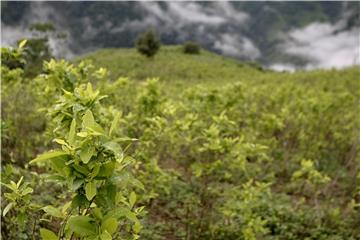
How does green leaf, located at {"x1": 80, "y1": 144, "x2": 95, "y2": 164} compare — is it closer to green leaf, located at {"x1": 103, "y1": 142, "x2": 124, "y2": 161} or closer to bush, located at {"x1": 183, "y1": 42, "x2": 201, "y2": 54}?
green leaf, located at {"x1": 103, "y1": 142, "x2": 124, "y2": 161}

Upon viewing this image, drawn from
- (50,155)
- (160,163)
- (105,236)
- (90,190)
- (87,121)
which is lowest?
(160,163)

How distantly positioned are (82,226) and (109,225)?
120 millimetres

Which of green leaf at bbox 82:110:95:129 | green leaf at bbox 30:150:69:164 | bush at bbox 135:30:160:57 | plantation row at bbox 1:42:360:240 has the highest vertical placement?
bush at bbox 135:30:160:57

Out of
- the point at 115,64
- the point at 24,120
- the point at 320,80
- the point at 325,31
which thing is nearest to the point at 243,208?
the point at 24,120

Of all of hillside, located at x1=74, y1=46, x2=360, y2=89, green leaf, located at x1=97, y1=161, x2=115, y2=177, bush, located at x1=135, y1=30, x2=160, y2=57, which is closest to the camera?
green leaf, located at x1=97, y1=161, x2=115, y2=177

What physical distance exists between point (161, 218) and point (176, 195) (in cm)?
58

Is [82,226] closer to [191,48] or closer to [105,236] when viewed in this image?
[105,236]

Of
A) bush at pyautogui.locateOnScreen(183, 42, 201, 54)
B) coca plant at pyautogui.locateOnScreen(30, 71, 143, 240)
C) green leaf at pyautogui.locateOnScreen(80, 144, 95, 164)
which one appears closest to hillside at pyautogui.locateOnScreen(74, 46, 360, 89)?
bush at pyautogui.locateOnScreen(183, 42, 201, 54)

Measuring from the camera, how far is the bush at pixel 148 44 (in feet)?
103

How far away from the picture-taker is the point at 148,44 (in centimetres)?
3147

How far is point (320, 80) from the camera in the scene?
18906 mm

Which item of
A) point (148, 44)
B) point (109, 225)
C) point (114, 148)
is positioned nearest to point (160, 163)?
point (109, 225)

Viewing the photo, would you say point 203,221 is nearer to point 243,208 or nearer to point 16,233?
point 243,208

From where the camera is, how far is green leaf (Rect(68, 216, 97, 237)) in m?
1.96
